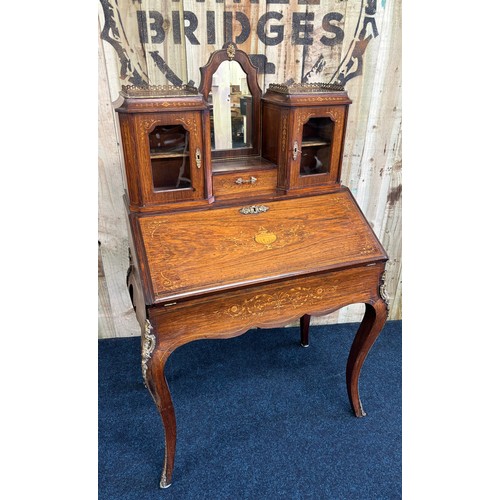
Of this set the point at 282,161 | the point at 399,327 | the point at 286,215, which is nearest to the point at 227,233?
the point at 286,215

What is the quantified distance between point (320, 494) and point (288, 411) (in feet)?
1.37

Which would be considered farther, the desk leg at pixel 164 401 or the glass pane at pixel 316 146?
the glass pane at pixel 316 146

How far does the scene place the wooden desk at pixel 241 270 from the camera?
1287 millimetres

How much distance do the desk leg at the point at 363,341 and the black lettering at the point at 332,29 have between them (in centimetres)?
122

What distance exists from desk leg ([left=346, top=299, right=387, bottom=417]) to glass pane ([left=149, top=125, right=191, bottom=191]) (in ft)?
3.03

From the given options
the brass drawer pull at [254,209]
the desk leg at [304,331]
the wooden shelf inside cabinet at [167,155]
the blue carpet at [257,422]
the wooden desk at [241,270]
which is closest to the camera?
the wooden desk at [241,270]

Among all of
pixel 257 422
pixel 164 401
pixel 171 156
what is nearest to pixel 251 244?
pixel 171 156

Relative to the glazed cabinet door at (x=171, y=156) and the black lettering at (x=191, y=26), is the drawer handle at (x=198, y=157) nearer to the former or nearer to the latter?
the glazed cabinet door at (x=171, y=156)

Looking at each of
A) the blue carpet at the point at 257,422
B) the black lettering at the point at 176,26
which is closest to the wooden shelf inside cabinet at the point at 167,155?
the black lettering at the point at 176,26

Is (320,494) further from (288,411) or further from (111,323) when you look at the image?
(111,323)

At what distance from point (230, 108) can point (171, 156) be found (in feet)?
1.30

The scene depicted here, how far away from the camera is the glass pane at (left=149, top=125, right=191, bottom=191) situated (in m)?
1.38

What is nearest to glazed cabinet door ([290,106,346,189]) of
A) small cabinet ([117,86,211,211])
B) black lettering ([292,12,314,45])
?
small cabinet ([117,86,211,211])

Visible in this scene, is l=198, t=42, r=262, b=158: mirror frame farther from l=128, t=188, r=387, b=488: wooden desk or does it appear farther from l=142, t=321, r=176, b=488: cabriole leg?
l=142, t=321, r=176, b=488: cabriole leg
